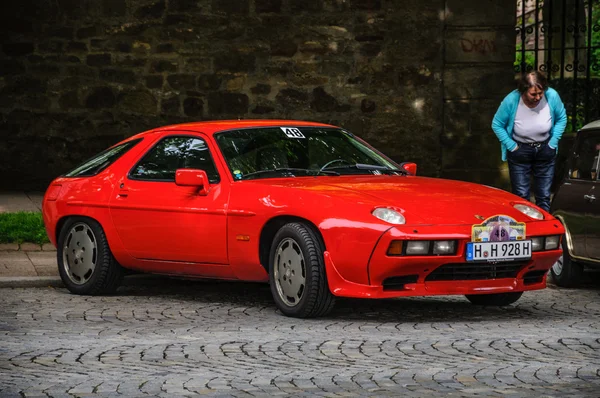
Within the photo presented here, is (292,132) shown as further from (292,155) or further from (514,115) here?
(514,115)

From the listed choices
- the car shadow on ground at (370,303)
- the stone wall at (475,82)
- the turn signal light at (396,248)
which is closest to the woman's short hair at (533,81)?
the car shadow on ground at (370,303)

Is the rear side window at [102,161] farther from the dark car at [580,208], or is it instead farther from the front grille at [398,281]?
the dark car at [580,208]

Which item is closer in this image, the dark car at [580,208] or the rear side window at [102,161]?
the dark car at [580,208]

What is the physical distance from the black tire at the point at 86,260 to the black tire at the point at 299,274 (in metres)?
1.76

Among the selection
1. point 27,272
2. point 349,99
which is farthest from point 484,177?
point 27,272

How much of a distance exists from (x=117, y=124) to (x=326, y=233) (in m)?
10.5

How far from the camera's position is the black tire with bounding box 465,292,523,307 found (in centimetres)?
995

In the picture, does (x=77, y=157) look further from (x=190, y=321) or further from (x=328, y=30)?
(x=190, y=321)

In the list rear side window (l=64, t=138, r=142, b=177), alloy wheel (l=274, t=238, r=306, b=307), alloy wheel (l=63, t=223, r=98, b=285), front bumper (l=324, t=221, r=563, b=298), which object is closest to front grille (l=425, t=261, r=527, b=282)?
front bumper (l=324, t=221, r=563, b=298)

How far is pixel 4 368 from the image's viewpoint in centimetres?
729

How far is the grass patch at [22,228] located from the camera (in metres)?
13.0

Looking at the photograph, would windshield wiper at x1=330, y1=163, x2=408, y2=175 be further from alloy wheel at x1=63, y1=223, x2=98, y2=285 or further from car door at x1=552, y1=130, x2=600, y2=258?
alloy wheel at x1=63, y1=223, x2=98, y2=285

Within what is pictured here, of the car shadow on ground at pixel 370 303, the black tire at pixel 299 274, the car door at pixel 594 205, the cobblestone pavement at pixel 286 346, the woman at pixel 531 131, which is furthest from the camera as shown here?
the woman at pixel 531 131

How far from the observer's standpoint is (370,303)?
10.1 m
